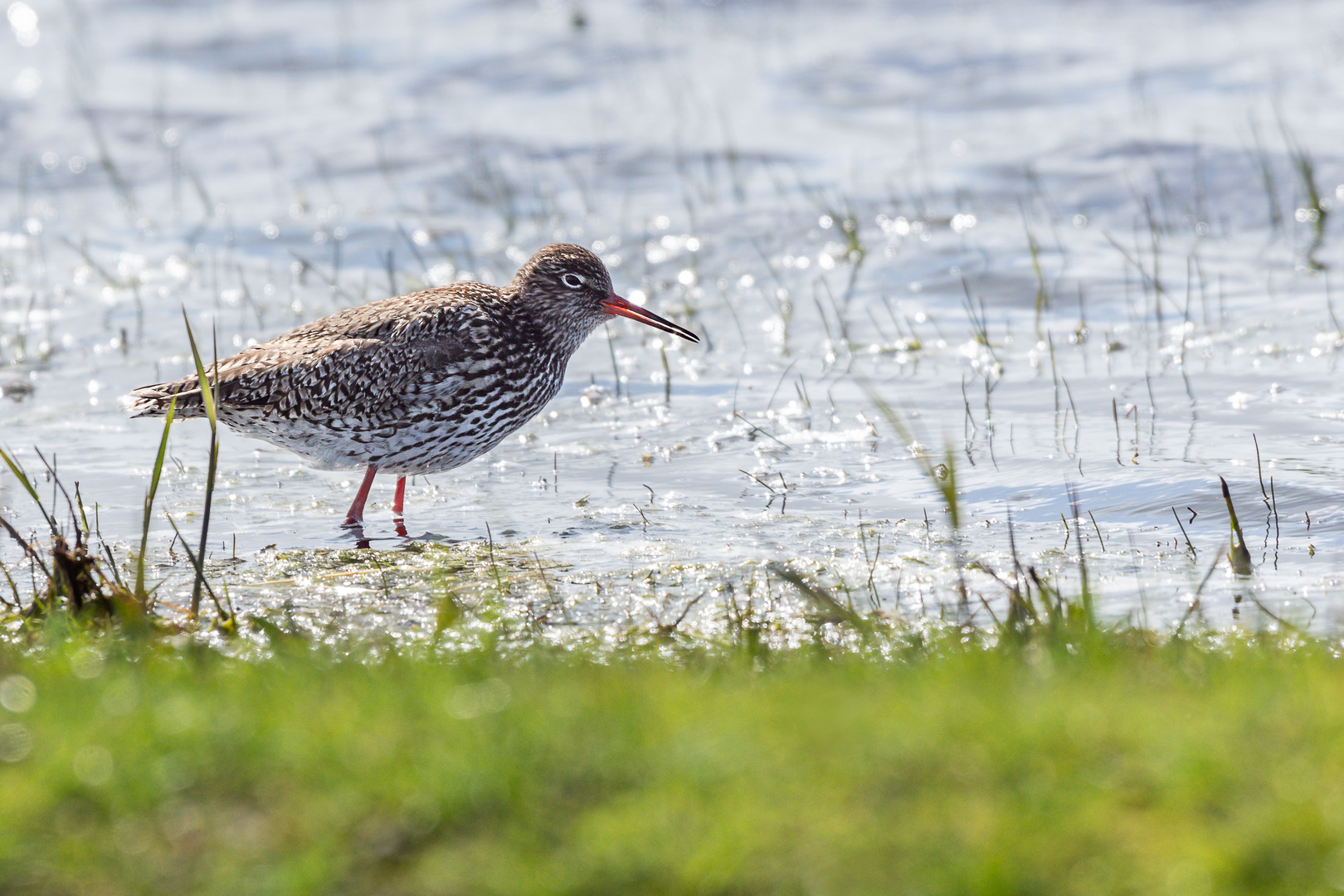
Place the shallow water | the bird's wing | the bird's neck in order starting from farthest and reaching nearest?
the bird's neck < the bird's wing < the shallow water

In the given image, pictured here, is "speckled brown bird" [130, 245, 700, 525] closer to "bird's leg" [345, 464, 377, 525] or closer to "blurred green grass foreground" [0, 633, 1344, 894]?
"bird's leg" [345, 464, 377, 525]

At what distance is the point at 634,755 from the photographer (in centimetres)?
364

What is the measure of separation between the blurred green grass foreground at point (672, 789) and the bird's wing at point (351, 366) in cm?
392

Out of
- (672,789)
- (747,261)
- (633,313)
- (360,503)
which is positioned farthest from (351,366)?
(747,261)

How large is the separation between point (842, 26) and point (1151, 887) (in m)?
22.5

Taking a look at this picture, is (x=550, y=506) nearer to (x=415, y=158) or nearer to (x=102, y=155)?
Result: (x=415, y=158)

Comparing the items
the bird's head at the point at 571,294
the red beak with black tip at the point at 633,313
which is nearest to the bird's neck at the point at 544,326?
the bird's head at the point at 571,294

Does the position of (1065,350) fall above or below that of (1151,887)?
above

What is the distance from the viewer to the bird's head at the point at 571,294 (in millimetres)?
8703

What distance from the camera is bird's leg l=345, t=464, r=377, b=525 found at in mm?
8172

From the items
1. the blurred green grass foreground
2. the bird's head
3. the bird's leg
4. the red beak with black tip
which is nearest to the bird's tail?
the bird's leg

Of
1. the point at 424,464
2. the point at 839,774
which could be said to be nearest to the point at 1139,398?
the point at 424,464

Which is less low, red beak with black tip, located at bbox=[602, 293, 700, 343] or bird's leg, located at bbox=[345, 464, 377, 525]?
red beak with black tip, located at bbox=[602, 293, 700, 343]

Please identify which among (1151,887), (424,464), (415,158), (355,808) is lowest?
(1151,887)
